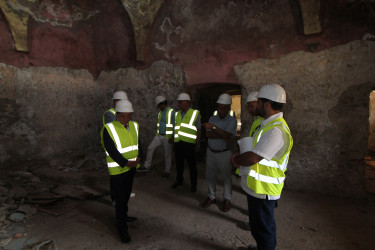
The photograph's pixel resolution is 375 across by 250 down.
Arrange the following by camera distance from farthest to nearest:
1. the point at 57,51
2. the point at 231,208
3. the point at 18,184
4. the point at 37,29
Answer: the point at 57,51, the point at 37,29, the point at 18,184, the point at 231,208

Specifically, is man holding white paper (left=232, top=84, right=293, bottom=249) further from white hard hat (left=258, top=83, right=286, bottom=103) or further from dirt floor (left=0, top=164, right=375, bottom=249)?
dirt floor (left=0, top=164, right=375, bottom=249)

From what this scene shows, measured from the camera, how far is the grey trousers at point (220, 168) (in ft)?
10.6

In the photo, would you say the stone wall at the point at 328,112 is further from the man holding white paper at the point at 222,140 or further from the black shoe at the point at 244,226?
the black shoe at the point at 244,226

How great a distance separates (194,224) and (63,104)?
5.03m

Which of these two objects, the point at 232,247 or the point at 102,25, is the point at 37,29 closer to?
the point at 102,25

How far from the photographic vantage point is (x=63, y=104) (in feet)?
19.2

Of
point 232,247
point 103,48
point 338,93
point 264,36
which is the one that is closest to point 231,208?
point 232,247

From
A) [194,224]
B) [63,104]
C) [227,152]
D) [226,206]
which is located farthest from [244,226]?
[63,104]

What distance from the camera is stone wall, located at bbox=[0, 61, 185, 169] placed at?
493 centimetres

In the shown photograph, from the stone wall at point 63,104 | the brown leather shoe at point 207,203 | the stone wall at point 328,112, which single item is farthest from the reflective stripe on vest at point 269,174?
the stone wall at point 63,104

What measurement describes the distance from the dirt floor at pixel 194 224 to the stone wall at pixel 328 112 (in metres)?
0.39

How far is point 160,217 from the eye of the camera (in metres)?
3.16

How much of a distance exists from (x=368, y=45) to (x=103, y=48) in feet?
20.8

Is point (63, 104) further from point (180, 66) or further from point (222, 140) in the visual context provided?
point (222, 140)
